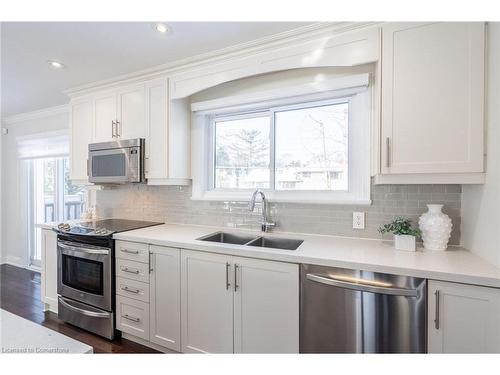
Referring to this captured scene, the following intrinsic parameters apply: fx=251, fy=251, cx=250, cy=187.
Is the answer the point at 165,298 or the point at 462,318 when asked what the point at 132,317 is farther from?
the point at 462,318

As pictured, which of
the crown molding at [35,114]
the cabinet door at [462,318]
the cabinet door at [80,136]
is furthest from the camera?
the crown molding at [35,114]

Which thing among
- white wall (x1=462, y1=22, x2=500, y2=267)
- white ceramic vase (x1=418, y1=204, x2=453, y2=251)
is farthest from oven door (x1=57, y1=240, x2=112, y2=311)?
white wall (x1=462, y1=22, x2=500, y2=267)

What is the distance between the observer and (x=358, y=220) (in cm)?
191

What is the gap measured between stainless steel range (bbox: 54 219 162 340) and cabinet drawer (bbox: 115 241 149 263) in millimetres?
72

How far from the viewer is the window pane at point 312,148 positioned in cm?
204

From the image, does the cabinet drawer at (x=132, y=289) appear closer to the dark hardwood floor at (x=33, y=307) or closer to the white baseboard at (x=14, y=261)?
the dark hardwood floor at (x=33, y=307)

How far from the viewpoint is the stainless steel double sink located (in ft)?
6.51

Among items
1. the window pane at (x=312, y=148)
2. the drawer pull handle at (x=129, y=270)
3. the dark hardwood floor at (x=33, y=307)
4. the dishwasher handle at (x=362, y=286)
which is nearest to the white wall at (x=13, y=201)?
the dark hardwood floor at (x=33, y=307)

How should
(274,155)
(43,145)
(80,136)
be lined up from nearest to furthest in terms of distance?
(274,155) → (80,136) → (43,145)

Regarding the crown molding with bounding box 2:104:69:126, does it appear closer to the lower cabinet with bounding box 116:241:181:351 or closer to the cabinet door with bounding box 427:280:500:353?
the lower cabinet with bounding box 116:241:181:351

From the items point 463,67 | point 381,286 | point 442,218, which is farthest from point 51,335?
point 463,67

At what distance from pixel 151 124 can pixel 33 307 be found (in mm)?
2491


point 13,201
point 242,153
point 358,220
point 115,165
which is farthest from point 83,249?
point 13,201

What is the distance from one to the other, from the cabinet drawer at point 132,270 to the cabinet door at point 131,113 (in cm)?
121
